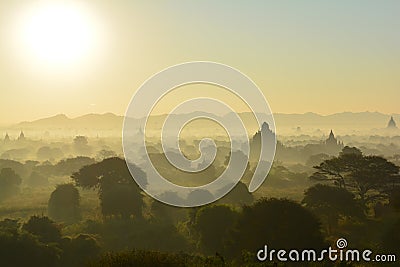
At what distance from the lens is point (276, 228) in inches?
1628

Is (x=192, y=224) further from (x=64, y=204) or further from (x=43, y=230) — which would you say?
(x=64, y=204)

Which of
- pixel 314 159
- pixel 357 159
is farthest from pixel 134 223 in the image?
pixel 314 159

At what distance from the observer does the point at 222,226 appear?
49219 millimetres

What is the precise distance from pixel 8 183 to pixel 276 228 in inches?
3083

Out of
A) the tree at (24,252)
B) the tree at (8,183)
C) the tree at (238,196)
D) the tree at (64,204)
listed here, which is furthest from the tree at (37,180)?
the tree at (24,252)

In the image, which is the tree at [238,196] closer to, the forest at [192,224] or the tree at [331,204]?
the forest at [192,224]

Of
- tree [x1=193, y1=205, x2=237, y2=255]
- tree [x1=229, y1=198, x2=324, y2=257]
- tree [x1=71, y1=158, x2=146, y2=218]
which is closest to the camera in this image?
tree [x1=229, y1=198, x2=324, y2=257]

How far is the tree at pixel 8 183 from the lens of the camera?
9769cm

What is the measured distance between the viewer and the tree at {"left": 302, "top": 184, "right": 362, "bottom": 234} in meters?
54.7

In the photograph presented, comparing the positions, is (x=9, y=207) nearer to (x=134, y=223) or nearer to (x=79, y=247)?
(x=134, y=223)

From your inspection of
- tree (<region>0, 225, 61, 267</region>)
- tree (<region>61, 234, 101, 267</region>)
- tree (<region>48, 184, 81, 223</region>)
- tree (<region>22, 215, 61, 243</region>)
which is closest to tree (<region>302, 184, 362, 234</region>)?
tree (<region>61, 234, 101, 267</region>)

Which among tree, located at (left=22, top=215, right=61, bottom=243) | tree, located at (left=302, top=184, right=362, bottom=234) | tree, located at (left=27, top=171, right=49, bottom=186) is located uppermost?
tree, located at (left=27, top=171, right=49, bottom=186)

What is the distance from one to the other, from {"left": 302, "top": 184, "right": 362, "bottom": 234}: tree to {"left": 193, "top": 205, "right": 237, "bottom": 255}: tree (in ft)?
41.3

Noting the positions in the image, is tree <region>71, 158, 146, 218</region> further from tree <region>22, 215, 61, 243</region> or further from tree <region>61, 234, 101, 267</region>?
tree <region>61, 234, 101, 267</region>
